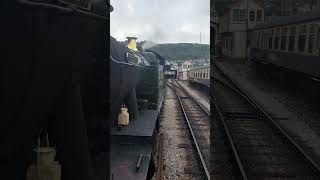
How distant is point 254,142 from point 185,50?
1.00 m

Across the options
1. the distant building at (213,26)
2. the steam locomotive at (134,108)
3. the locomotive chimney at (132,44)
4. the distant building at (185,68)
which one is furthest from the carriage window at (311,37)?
the locomotive chimney at (132,44)

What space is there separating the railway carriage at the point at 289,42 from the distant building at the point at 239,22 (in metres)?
0.05

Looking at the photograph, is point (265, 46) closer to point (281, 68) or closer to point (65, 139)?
point (281, 68)

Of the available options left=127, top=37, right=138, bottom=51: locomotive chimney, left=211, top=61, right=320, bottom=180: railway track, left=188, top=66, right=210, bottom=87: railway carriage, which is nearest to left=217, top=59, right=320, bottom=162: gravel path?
left=211, top=61, right=320, bottom=180: railway track

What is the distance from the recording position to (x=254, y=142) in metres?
2.13

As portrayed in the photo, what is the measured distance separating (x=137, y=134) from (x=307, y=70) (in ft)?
4.52

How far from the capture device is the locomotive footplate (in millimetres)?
1447

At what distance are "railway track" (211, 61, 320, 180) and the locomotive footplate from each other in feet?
1.40

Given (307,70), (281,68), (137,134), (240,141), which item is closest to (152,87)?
(137,134)

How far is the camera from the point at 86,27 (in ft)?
3.31

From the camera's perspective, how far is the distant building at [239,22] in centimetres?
181

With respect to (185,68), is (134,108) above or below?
below

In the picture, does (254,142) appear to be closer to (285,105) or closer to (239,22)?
(285,105)

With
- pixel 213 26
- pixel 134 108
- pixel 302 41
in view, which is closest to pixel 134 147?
pixel 134 108
